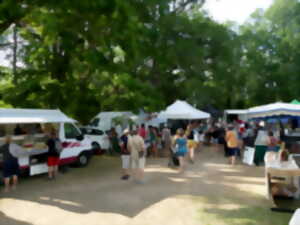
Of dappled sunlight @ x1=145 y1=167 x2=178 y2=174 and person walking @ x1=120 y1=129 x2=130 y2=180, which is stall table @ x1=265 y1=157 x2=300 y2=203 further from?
person walking @ x1=120 y1=129 x2=130 y2=180

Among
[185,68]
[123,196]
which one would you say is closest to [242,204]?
[123,196]

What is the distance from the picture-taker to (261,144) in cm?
1185

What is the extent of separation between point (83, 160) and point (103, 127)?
16.5 ft

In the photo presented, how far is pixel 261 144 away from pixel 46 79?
930cm

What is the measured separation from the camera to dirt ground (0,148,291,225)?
20.2 feet

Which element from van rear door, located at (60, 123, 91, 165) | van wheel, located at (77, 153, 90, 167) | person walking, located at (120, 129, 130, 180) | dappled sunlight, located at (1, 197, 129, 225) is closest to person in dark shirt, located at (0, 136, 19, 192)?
dappled sunlight, located at (1, 197, 129, 225)

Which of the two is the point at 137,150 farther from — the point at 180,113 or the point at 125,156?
the point at 180,113

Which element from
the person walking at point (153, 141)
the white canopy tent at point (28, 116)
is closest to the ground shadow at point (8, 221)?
the white canopy tent at point (28, 116)

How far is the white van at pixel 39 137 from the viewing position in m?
9.28

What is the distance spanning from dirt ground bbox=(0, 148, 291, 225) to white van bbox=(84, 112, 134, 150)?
368 centimetres

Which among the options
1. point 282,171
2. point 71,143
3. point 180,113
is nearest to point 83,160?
point 71,143

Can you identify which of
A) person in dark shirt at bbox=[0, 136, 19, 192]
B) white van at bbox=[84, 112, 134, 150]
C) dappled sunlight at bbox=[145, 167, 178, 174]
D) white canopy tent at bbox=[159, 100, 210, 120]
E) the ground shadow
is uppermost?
white canopy tent at bbox=[159, 100, 210, 120]

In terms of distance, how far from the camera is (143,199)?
7.48m

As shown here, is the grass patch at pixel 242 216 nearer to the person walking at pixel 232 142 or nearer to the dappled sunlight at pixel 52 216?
the dappled sunlight at pixel 52 216
